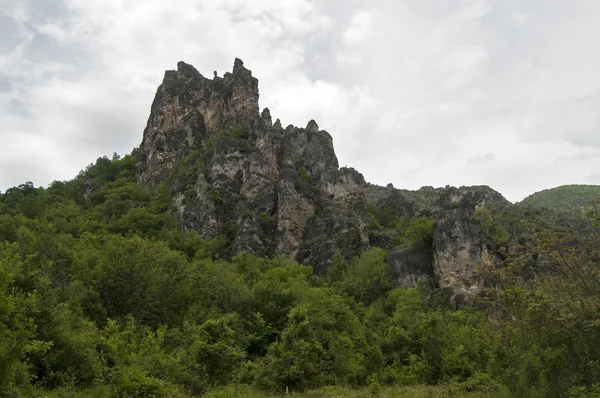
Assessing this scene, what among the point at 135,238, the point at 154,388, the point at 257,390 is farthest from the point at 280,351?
the point at 135,238

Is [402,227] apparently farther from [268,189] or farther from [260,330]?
[260,330]

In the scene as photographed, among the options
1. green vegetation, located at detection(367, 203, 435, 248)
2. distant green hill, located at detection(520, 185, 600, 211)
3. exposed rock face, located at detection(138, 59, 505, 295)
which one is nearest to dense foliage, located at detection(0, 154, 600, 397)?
exposed rock face, located at detection(138, 59, 505, 295)

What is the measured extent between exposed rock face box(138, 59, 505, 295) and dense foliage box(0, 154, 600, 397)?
5233 millimetres

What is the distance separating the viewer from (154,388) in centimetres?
1639

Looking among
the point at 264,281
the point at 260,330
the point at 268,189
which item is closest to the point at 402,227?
the point at 268,189

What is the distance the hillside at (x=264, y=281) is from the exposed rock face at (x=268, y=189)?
0.23 metres

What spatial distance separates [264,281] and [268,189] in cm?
2986

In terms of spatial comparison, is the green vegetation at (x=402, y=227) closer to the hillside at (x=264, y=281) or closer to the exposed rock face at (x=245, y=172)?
the hillside at (x=264, y=281)

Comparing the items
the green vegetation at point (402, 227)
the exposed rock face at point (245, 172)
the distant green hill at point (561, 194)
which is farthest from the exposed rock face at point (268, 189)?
the distant green hill at point (561, 194)

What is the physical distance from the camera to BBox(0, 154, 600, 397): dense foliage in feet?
46.8

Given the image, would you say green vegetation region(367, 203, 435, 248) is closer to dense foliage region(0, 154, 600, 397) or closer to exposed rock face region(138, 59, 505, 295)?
exposed rock face region(138, 59, 505, 295)

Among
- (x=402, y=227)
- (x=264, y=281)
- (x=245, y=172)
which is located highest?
(x=245, y=172)

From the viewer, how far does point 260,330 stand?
29.6 meters

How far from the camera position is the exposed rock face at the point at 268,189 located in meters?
51.2
